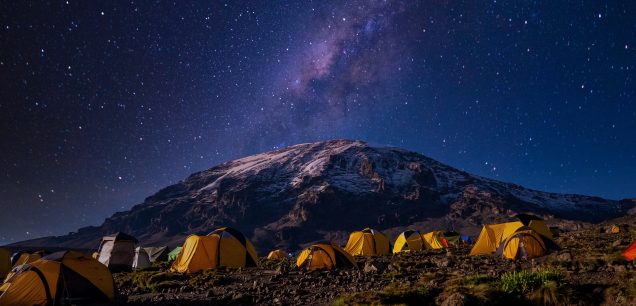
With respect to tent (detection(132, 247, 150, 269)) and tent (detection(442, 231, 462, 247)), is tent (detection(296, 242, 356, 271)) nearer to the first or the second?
tent (detection(132, 247, 150, 269))

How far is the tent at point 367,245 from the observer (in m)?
34.2

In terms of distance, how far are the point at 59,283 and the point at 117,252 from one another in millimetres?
14936

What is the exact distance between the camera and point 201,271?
20781 millimetres

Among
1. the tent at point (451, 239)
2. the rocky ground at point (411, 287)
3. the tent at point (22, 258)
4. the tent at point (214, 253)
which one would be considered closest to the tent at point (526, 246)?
the rocky ground at point (411, 287)

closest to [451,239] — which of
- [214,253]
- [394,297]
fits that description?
[214,253]

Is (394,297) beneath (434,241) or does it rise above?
above

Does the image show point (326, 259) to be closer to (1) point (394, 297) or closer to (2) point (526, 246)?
(1) point (394, 297)

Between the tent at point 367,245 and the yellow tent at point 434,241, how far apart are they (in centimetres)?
785

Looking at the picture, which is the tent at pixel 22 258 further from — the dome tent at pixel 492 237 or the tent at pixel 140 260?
the dome tent at pixel 492 237

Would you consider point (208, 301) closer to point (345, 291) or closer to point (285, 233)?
point (345, 291)

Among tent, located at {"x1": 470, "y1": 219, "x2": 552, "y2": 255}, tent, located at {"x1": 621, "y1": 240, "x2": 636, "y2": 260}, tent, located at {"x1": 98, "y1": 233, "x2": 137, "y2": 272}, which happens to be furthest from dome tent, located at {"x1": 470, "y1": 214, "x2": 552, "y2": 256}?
tent, located at {"x1": 98, "y1": 233, "x2": 137, "y2": 272}

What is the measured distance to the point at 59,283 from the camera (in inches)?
468

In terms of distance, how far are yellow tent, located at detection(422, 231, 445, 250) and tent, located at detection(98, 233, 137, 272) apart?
98.8 feet

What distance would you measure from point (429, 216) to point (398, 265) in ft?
625
